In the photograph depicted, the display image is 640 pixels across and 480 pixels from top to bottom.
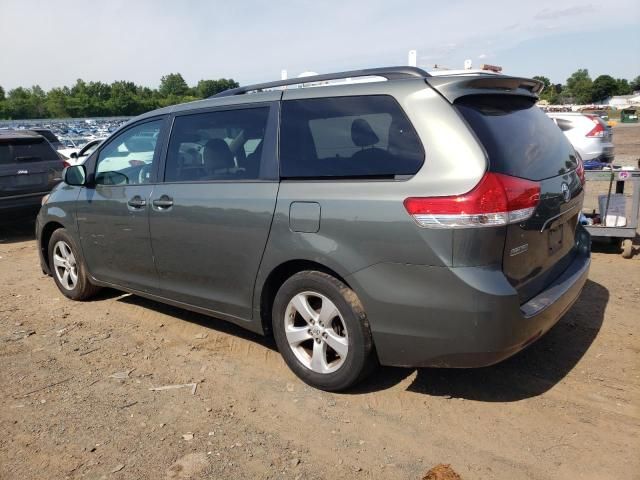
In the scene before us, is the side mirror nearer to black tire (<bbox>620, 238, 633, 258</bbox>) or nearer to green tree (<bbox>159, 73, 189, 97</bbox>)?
black tire (<bbox>620, 238, 633, 258</bbox>)

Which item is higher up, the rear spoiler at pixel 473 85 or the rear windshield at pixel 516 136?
the rear spoiler at pixel 473 85

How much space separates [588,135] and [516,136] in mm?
10226

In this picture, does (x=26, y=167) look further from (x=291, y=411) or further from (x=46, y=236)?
(x=291, y=411)

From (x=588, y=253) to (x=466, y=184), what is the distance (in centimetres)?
167

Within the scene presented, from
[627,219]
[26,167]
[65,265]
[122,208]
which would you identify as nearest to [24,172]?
[26,167]

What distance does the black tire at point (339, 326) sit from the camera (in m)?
3.19

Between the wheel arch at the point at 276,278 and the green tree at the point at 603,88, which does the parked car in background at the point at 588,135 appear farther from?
the green tree at the point at 603,88

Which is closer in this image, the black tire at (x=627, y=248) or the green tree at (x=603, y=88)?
the black tire at (x=627, y=248)

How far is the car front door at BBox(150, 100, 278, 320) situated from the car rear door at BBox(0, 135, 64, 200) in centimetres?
571

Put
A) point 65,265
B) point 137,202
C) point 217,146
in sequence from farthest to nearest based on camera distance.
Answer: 1. point 65,265
2. point 137,202
3. point 217,146

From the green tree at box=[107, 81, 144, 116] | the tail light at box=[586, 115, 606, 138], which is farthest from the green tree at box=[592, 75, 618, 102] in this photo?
the tail light at box=[586, 115, 606, 138]

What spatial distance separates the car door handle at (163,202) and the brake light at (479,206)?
2.03 metres

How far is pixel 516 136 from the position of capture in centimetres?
317

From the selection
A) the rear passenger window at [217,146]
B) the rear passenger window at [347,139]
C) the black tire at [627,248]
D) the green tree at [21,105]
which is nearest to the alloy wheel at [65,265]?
the rear passenger window at [217,146]
